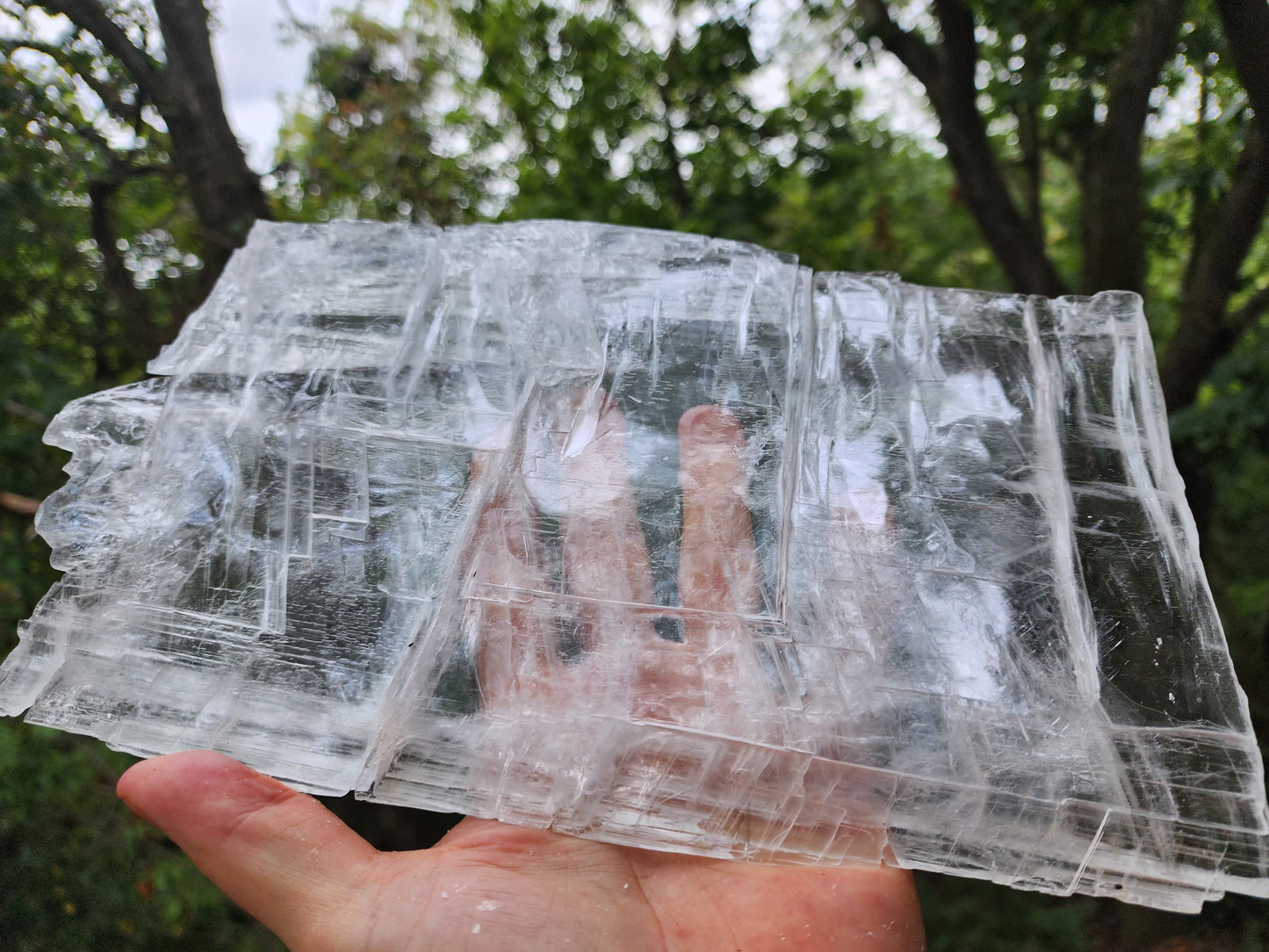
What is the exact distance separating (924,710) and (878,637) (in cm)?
15

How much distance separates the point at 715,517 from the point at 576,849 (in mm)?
679

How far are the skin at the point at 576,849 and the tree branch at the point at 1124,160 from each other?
58.8 inches

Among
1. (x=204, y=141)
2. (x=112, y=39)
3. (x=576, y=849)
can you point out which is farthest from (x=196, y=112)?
(x=576, y=849)

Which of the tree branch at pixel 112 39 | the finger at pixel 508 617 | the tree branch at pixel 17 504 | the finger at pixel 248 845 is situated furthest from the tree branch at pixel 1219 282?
the tree branch at pixel 17 504

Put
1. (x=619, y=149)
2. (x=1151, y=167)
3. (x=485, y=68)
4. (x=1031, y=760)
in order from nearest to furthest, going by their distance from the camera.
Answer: (x=1031, y=760) < (x=1151, y=167) < (x=619, y=149) < (x=485, y=68)

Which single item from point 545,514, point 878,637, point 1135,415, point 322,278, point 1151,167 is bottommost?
point 878,637

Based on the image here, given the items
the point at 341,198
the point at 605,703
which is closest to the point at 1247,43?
the point at 605,703

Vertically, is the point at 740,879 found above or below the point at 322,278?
below

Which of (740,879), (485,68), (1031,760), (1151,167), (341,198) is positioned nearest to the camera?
(1031,760)

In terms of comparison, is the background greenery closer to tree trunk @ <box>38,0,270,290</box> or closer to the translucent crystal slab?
tree trunk @ <box>38,0,270,290</box>

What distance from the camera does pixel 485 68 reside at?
416 cm

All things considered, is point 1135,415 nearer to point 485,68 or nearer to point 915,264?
point 915,264

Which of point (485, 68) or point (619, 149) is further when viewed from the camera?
point (485, 68)

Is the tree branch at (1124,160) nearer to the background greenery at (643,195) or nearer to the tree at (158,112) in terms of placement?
the background greenery at (643,195)
